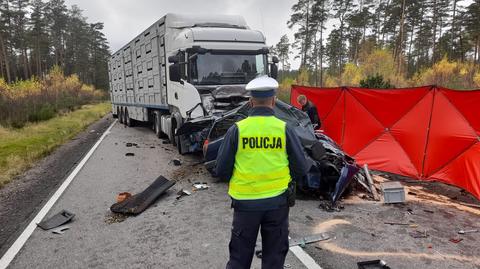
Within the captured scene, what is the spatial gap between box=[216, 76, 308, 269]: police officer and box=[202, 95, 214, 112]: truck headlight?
20.9 feet

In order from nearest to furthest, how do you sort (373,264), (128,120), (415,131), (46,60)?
(373,264) → (415,131) → (128,120) → (46,60)

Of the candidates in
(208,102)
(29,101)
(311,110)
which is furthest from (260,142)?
(29,101)

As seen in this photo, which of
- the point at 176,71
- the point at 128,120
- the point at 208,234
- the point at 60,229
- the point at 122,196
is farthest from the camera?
the point at 128,120

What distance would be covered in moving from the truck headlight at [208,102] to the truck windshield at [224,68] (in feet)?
1.52

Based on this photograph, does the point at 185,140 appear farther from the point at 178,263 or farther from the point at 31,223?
the point at 178,263

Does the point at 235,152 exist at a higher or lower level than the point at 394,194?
higher

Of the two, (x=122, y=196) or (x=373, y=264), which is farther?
(x=122, y=196)

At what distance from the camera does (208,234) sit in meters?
4.66

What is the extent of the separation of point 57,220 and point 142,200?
4.17 feet

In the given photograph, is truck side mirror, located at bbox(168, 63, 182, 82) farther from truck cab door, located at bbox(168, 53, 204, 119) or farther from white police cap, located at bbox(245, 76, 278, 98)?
white police cap, located at bbox(245, 76, 278, 98)

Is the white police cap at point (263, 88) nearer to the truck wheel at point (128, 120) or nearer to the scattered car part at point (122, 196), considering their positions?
the scattered car part at point (122, 196)

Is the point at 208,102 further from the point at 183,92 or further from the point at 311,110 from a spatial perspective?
the point at 311,110

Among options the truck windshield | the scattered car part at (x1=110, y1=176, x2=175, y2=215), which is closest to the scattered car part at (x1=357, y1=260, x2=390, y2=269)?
→ the scattered car part at (x1=110, y1=176, x2=175, y2=215)

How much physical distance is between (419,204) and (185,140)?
17.7ft
